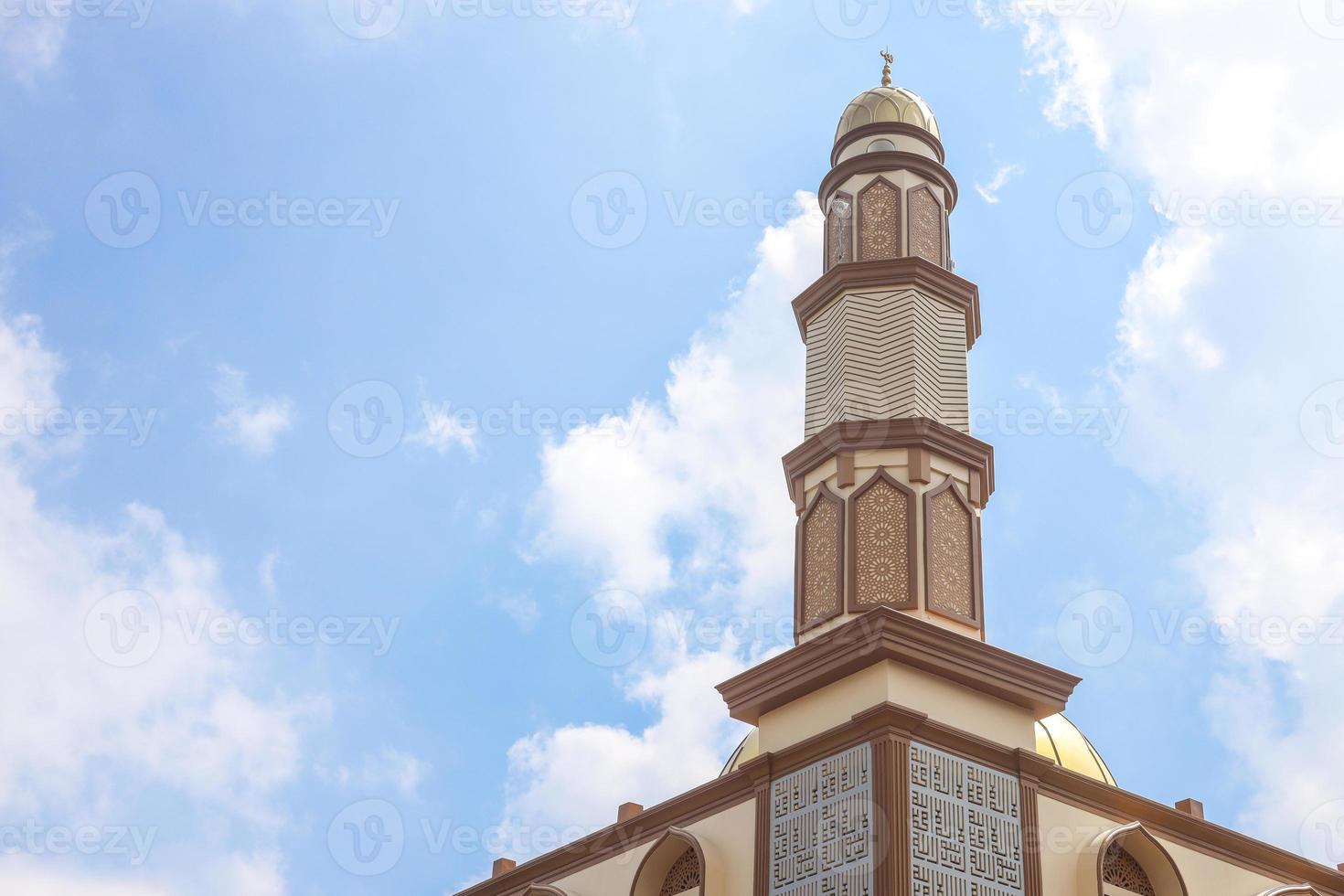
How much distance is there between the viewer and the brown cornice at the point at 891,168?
16.7 m

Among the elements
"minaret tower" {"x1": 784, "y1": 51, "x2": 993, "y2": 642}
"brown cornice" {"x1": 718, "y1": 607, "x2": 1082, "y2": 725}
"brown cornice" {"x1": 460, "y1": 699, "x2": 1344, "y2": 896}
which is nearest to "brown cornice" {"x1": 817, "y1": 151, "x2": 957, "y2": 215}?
"minaret tower" {"x1": 784, "y1": 51, "x2": 993, "y2": 642}

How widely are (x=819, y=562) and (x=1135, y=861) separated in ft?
11.6

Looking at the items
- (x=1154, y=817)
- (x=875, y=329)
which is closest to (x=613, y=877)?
(x=1154, y=817)

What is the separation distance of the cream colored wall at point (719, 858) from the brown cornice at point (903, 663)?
0.96 metres

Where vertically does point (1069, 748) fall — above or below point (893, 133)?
below

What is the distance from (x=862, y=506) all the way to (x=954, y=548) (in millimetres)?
866

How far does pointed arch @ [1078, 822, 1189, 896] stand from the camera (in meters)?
12.5

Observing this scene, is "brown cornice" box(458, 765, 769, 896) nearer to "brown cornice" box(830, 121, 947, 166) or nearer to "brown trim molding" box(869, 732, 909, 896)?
"brown trim molding" box(869, 732, 909, 896)

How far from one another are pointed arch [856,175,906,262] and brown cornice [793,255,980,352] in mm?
206

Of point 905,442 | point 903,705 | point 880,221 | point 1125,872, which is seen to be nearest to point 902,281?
point 880,221

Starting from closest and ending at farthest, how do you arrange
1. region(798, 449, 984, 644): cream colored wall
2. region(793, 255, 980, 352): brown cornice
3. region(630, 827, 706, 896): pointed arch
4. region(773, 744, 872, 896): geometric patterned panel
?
region(773, 744, 872, 896): geometric patterned panel, region(630, 827, 706, 896): pointed arch, region(798, 449, 984, 644): cream colored wall, region(793, 255, 980, 352): brown cornice

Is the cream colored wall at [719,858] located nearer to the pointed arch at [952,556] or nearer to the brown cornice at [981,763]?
the brown cornice at [981,763]

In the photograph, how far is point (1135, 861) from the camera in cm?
1282

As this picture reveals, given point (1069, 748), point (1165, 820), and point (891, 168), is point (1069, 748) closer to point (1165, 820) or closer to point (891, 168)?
point (1165, 820)
